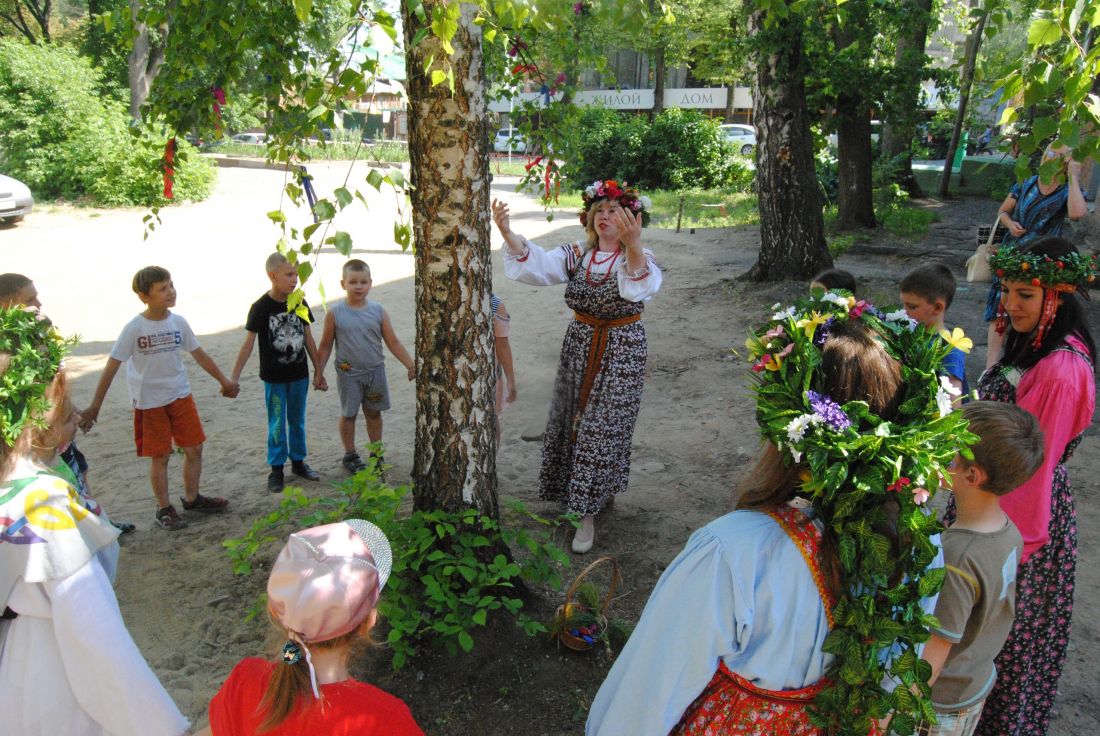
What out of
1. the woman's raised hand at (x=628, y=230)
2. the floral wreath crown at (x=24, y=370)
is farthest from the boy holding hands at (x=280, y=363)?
the floral wreath crown at (x=24, y=370)

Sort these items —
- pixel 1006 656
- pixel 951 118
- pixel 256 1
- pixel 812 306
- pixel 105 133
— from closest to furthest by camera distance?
pixel 812 306 → pixel 1006 656 → pixel 256 1 → pixel 105 133 → pixel 951 118

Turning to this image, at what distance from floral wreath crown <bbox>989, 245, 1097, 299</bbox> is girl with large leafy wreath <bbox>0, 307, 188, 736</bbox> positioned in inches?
120

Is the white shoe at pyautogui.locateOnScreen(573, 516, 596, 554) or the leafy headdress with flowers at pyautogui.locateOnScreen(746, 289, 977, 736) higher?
the leafy headdress with flowers at pyautogui.locateOnScreen(746, 289, 977, 736)

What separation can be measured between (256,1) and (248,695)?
290 centimetres

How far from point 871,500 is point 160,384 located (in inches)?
156

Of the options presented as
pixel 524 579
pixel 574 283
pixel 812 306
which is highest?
pixel 812 306

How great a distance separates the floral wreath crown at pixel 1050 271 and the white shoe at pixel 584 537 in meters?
2.29

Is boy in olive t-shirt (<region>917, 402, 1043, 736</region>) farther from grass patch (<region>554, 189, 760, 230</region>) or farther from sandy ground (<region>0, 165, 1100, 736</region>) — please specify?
grass patch (<region>554, 189, 760, 230</region>)

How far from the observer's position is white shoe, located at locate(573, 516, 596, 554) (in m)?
4.14

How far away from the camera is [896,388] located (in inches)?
63.9

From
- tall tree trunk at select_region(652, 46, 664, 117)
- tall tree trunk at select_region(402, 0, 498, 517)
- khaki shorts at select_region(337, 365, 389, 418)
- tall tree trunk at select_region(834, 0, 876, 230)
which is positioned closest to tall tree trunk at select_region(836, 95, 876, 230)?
tall tree trunk at select_region(834, 0, 876, 230)

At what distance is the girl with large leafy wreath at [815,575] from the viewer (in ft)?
5.00

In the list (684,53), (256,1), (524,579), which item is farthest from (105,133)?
(684,53)

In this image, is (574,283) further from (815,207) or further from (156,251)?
(156,251)
